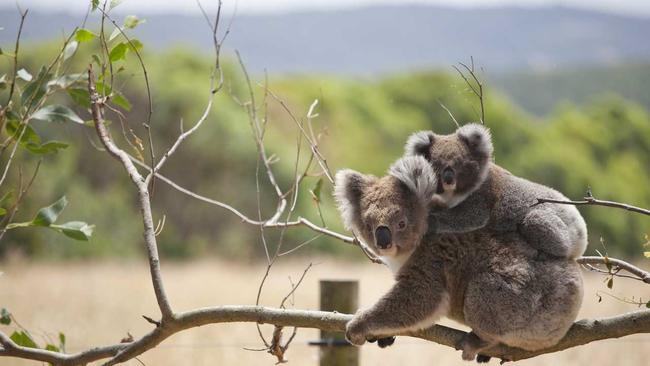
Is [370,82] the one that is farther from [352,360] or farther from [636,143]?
[352,360]

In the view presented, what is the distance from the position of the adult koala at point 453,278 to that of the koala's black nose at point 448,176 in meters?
0.14

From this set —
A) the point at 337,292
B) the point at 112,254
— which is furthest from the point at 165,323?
the point at 112,254

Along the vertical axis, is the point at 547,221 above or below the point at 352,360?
above

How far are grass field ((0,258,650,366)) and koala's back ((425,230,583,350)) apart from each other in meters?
0.51

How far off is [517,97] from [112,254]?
838 cm

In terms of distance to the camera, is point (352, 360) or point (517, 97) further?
point (517, 97)

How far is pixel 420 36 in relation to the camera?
31.7 ft

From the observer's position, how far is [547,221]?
7.59 feet

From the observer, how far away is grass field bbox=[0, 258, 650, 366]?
4105mm

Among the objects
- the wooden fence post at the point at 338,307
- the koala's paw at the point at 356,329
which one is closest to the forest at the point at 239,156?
the wooden fence post at the point at 338,307

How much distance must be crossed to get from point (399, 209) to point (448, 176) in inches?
12.4

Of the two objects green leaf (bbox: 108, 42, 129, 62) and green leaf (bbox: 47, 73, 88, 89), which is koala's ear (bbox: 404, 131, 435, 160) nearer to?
green leaf (bbox: 108, 42, 129, 62)

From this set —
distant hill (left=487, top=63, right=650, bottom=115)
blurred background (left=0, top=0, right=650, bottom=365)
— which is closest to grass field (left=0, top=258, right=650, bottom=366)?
blurred background (left=0, top=0, right=650, bottom=365)

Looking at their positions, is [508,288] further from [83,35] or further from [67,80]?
[67,80]
